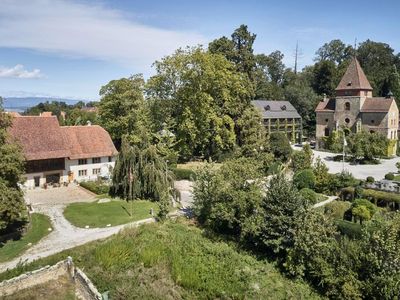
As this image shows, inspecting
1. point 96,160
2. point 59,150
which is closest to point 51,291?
point 59,150

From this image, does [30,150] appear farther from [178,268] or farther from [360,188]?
[360,188]

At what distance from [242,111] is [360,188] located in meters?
19.7

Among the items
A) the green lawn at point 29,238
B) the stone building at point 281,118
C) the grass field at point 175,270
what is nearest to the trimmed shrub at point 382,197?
the grass field at point 175,270

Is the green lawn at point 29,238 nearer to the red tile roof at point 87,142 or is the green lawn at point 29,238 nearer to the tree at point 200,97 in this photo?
the red tile roof at point 87,142

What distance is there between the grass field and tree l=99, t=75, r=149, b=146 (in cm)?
2411

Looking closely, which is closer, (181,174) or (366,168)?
(181,174)

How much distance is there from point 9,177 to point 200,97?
25.1m

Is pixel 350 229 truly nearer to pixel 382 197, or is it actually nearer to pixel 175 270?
pixel 382 197

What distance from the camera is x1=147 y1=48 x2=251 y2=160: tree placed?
44188mm

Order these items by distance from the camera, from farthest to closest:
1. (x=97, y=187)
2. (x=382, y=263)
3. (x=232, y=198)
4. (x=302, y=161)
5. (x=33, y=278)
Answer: (x=302, y=161)
(x=97, y=187)
(x=232, y=198)
(x=33, y=278)
(x=382, y=263)

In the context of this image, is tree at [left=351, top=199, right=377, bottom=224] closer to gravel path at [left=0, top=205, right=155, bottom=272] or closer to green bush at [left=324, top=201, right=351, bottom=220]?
green bush at [left=324, top=201, right=351, bottom=220]

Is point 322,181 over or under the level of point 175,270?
over

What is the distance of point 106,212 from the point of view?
96.1 feet

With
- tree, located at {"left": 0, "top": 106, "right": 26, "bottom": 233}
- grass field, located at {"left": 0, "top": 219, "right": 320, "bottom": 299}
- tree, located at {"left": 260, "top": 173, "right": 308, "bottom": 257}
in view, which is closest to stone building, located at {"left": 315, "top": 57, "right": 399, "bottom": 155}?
tree, located at {"left": 260, "top": 173, "right": 308, "bottom": 257}
